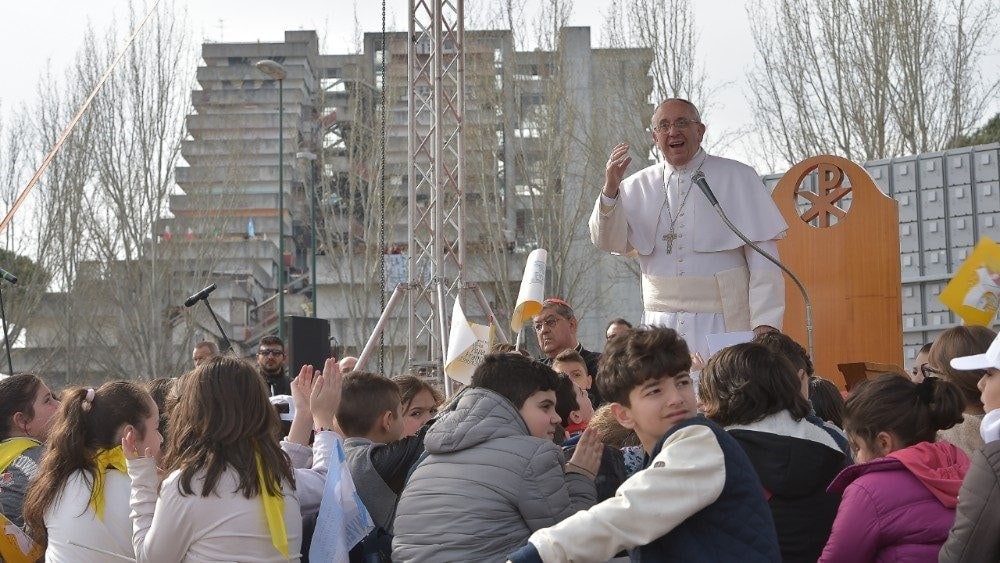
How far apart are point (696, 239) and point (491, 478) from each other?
2.92 meters

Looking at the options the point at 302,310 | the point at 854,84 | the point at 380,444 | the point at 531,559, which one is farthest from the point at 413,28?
the point at 302,310

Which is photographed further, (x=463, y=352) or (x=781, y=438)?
(x=463, y=352)

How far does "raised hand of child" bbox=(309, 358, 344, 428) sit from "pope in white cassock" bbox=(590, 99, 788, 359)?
221cm

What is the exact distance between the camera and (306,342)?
28.0 feet

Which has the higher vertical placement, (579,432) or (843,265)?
(843,265)

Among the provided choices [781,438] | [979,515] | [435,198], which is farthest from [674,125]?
[435,198]

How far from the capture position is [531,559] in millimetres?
3076

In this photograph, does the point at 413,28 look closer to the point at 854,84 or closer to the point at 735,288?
the point at 735,288

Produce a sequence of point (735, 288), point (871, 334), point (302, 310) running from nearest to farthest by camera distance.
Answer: point (735, 288), point (871, 334), point (302, 310)

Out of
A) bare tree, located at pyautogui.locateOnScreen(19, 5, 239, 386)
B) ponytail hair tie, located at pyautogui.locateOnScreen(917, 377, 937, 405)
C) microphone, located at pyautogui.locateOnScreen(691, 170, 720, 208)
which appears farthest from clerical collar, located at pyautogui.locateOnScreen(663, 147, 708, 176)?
bare tree, located at pyautogui.locateOnScreen(19, 5, 239, 386)

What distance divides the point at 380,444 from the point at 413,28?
6.30m

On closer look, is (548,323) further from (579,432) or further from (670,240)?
(579,432)

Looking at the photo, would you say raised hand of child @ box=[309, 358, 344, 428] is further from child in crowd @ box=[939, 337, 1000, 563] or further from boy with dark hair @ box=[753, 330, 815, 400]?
child in crowd @ box=[939, 337, 1000, 563]

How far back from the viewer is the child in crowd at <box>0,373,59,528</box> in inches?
209
